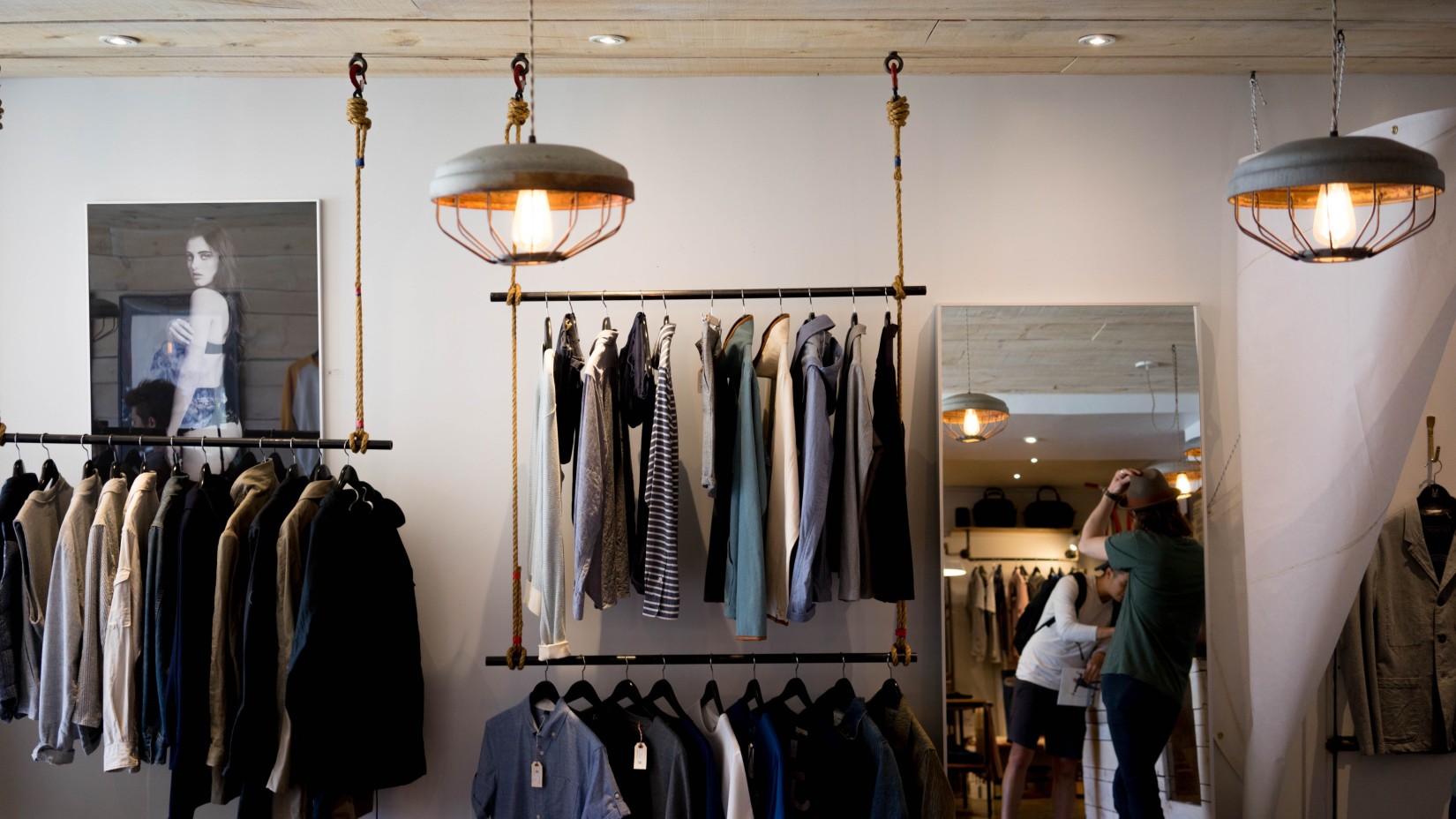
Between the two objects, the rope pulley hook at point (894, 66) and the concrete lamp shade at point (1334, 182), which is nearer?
the concrete lamp shade at point (1334, 182)

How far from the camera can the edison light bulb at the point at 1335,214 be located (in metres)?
2.47

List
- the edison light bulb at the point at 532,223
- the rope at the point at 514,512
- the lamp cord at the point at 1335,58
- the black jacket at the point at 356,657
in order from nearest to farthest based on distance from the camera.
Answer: the edison light bulb at the point at 532,223, the lamp cord at the point at 1335,58, the black jacket at the point at 356,657, the rope at the point at 514,512

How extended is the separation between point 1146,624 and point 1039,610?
31 centimetres

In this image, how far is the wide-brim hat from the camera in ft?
11.7

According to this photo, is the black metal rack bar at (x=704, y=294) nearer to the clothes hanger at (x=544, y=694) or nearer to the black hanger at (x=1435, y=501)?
the clothes hanger at (x=544, y=694)

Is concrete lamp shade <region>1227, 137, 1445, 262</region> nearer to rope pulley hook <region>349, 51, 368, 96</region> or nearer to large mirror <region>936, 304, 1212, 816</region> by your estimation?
large mirror <region>936, 304, 1212, 816</region>

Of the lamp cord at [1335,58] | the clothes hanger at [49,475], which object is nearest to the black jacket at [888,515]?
the lamp cord at [1335,58]

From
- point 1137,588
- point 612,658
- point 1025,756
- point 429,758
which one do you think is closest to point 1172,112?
point 1137,588

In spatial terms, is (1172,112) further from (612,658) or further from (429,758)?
(429,758)

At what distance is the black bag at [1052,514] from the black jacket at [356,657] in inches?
73.2

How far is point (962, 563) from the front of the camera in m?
3.58

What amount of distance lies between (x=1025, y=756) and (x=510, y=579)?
1.65 meters

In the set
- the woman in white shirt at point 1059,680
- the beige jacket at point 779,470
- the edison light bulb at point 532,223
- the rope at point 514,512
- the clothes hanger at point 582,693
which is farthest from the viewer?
the woman in white shirt at point 1059,680

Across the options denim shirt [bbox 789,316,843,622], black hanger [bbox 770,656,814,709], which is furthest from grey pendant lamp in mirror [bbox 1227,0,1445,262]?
black hanger [bbox 770,656,814,709]
